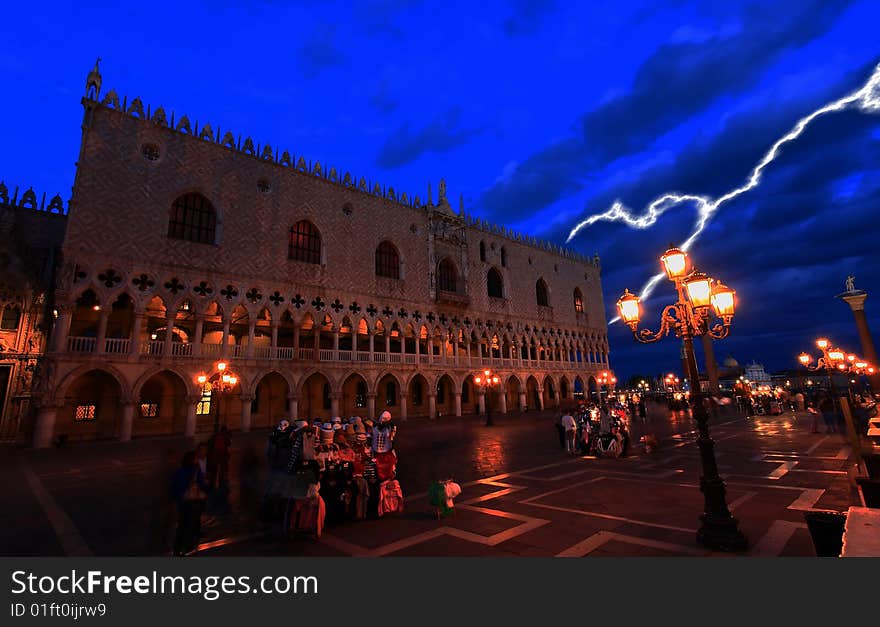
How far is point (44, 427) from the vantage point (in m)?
15.9

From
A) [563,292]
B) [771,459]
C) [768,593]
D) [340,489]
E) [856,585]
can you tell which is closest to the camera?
[856,585]

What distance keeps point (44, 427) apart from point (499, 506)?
19049mm

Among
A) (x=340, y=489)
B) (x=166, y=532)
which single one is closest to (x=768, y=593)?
(x=340, y=489)

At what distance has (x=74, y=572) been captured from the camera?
3299 mm

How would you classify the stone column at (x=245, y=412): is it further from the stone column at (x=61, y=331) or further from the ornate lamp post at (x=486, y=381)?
the ornate lamp post at (x=486, y=381)

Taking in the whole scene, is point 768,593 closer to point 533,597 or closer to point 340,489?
point 533,597

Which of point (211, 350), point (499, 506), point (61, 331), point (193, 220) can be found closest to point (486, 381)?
point (211, 350)

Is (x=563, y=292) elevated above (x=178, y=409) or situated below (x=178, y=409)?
above

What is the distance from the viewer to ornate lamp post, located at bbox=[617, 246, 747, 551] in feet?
14.2

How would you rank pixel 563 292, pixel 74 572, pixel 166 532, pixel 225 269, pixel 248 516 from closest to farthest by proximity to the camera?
pixel 74 572
pixel 166 532
pixel 248 516
pixel 225 269
pixel 563 292

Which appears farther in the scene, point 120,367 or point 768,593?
point 120,367

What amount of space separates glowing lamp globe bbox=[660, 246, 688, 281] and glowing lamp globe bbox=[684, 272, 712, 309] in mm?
162

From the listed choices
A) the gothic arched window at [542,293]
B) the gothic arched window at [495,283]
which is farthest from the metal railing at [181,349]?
the gothic arched window at [542,293]

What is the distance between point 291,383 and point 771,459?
20309 mm
